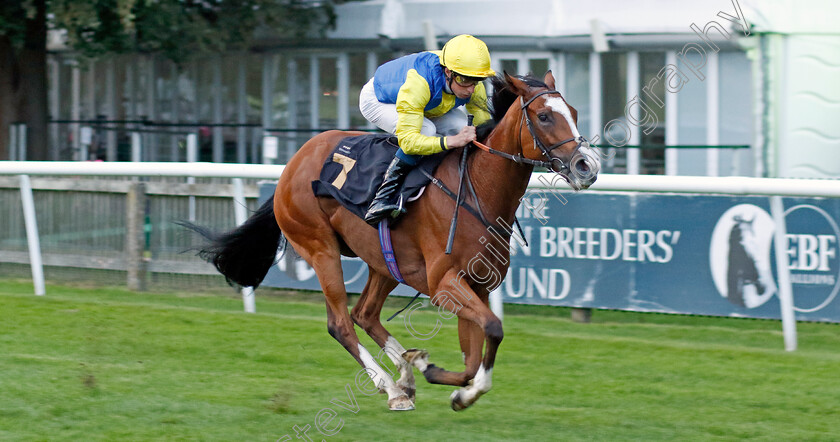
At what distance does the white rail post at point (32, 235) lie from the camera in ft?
23.8

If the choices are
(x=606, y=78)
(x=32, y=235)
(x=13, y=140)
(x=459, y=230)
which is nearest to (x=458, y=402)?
(x=459, y=230)

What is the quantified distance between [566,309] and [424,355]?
99.0 inches

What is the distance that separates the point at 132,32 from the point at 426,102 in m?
8.18

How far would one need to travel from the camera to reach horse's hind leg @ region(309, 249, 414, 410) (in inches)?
172

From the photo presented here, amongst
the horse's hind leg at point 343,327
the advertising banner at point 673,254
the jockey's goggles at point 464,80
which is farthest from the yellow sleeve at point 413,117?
the advertising banner at point 673,254

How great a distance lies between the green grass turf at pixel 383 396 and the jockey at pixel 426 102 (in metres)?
0.96

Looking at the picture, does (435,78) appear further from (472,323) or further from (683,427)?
(683,427)

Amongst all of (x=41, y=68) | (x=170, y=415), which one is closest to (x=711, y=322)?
(x=170, y=415)

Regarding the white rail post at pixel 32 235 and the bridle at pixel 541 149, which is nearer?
the bridle at pixel 541 149

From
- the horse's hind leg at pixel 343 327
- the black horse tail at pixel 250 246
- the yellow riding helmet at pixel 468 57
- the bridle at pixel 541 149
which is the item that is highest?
the yellow riding helmet at pixel 468 57

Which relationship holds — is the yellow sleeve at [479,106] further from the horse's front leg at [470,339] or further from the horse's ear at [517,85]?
the horse's front leg at [470,339]

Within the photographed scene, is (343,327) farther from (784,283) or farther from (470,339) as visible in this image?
(784,283)

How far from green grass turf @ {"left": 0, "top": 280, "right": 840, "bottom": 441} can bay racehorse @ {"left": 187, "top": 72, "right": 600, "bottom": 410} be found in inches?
9.5

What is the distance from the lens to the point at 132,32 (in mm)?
11578
